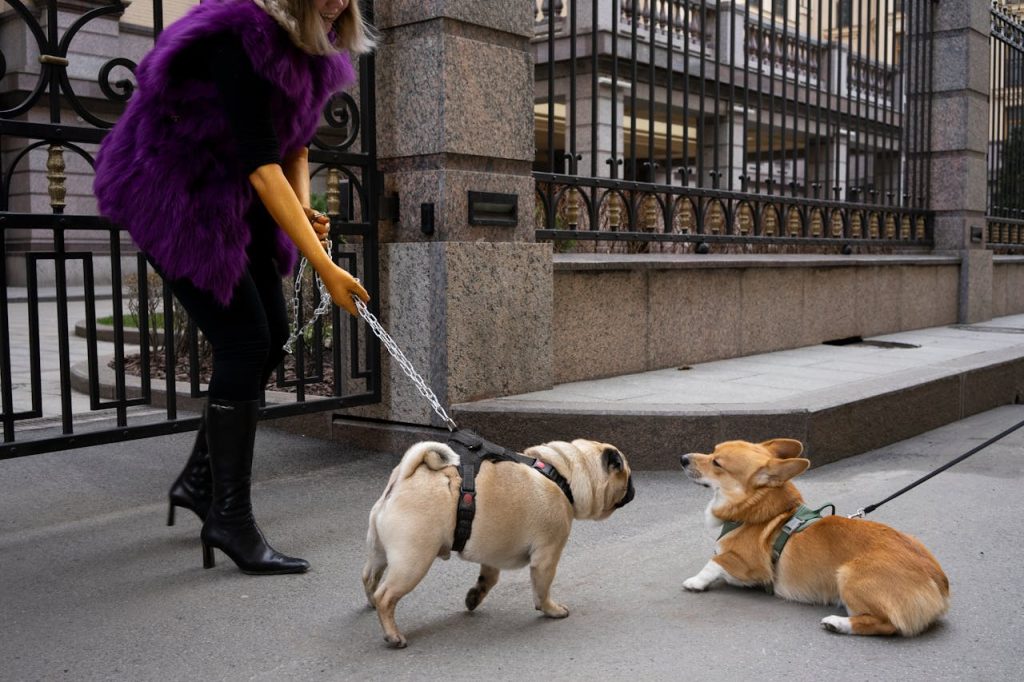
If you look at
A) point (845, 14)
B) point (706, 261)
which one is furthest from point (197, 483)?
point (845, 14)

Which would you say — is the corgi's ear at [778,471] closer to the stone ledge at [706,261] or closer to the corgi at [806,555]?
the corgi at [806,555]

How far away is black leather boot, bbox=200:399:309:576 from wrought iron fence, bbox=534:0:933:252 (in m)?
3.21

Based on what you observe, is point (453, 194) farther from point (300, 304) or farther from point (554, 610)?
point (554, 610)

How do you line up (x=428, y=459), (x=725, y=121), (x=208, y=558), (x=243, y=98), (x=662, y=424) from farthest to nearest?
1. (x=725, y=121)
2. (x=662, y=424)
3. (x=208, y=558)
4. (x=243, y=98)
5. (x=428, y=459)

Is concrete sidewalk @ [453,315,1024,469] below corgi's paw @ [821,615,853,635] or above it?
above

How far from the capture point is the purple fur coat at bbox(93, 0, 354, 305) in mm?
3500

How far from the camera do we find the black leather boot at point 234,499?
3699mm

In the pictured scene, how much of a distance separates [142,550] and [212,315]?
1044 millimetres

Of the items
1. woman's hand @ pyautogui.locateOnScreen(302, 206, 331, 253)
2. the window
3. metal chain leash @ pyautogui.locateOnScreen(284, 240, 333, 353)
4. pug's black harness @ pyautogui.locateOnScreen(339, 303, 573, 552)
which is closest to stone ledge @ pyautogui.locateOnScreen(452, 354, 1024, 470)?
metal chain leash @ pyautogui.locateOnScreen(284, 240, 333, 353)

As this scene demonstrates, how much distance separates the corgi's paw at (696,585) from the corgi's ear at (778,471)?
0.39 metres

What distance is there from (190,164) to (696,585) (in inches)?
89.6

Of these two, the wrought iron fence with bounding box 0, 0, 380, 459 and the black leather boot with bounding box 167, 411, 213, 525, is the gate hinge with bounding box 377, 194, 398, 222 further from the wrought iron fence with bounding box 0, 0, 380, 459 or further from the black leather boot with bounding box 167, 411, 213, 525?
the black leather boot with bounding box 167, 411, 213, 525

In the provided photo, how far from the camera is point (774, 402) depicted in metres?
5.71

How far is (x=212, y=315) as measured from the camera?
12.0 feet
